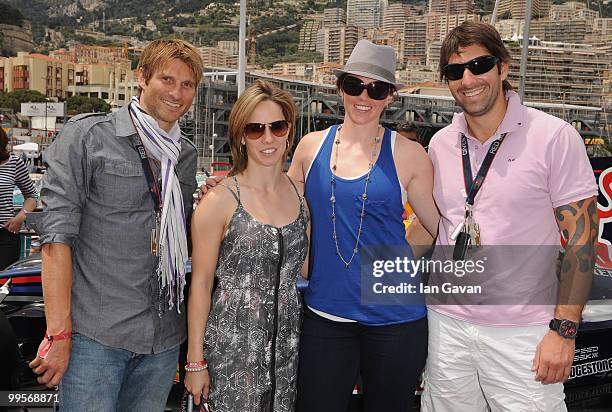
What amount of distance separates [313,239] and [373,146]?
0.49m

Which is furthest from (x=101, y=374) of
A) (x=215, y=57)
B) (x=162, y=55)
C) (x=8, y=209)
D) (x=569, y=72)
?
(x=215, y=57)

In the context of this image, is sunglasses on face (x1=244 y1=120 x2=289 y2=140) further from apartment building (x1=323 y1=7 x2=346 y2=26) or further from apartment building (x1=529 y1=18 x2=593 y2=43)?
apartment building (x1=323 y1=7 x2=346 y2=26)

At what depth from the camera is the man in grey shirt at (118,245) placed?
207 centimetres

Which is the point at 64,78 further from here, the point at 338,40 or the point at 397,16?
the point at 397,16

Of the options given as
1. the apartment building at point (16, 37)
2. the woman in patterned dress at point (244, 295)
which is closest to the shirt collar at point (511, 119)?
the woman in patterned dress at point (244, 295)

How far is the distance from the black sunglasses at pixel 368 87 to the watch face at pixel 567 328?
48.1 inches

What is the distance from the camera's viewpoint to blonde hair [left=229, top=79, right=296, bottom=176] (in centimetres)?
235

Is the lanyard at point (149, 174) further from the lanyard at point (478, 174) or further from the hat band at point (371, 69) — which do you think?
the lanyard at point (478, 174)

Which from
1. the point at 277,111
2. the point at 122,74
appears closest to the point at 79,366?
the point at 277,111

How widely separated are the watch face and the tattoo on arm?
0.26 ft

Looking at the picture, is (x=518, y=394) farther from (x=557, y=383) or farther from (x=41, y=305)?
(x=41, y=305)

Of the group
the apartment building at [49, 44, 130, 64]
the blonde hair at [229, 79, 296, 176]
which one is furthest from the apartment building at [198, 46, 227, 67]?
the blonde hair at [229, 79, 296, 176]

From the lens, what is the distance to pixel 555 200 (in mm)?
2260

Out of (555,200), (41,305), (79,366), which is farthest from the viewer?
(41,305)
